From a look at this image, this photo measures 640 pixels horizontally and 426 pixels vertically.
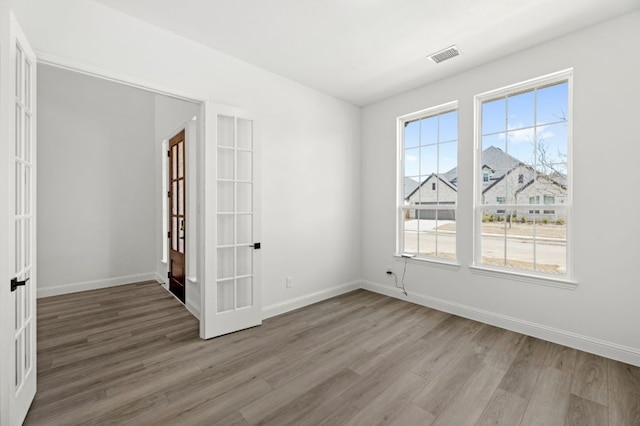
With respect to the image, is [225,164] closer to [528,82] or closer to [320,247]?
[320,247]

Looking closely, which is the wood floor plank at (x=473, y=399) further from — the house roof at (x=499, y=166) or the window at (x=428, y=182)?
the house roof at (x=499, y=166)

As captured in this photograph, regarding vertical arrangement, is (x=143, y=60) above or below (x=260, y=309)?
above

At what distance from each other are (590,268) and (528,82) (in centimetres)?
195

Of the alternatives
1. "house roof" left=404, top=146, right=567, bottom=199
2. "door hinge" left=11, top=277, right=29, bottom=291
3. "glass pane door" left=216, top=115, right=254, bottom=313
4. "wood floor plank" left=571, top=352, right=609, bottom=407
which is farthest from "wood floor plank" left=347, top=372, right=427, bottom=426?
"house roof" left=404, top=146, right=567, bottom=199

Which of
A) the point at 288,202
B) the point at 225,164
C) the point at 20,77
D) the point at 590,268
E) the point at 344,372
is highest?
the point at 20,77

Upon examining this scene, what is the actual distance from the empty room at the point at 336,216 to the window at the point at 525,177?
0.02 m

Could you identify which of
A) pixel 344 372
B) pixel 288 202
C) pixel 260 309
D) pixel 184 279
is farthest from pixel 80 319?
pixel 344 372

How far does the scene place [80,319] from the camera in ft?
11.2

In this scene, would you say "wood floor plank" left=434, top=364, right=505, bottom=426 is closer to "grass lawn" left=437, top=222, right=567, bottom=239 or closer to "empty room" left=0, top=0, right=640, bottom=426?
"empty room" left=0, top=0, right=640, bottom=426

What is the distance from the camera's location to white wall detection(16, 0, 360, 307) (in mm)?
2258

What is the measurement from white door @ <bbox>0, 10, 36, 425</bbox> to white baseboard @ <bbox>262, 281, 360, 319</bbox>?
2043 mm

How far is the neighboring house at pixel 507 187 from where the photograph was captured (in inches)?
115

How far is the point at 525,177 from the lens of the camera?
3.10 m

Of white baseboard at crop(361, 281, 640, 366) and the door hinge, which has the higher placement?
the door hinge
